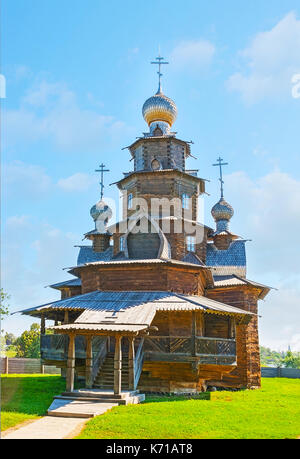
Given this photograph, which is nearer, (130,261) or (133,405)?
(133,405)

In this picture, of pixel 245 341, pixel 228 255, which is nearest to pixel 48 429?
pixel 245 341

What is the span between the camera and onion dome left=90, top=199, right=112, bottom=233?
2537 centimetres

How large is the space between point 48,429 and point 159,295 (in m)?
7.58

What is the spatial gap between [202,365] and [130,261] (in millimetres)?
4775

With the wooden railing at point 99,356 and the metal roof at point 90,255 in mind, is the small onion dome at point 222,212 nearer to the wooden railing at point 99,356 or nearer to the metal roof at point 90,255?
the metal roof at point 90,255

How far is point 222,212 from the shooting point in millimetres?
25156

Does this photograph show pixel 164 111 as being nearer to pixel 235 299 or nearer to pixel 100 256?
pixel 100 256

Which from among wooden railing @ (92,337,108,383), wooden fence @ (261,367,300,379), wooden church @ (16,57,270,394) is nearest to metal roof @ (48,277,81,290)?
wooden church @ (16,57,270,394)

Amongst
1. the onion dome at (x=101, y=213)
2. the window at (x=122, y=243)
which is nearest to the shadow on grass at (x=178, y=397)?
the window at (x=122, y=243)

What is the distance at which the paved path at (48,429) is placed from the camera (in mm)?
8258

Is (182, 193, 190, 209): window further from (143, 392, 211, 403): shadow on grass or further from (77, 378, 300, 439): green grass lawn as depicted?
(77, 378, 300, 439): green grass lawn

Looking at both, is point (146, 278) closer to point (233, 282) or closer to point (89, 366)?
point (89, 366)

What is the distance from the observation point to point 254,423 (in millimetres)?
9594
